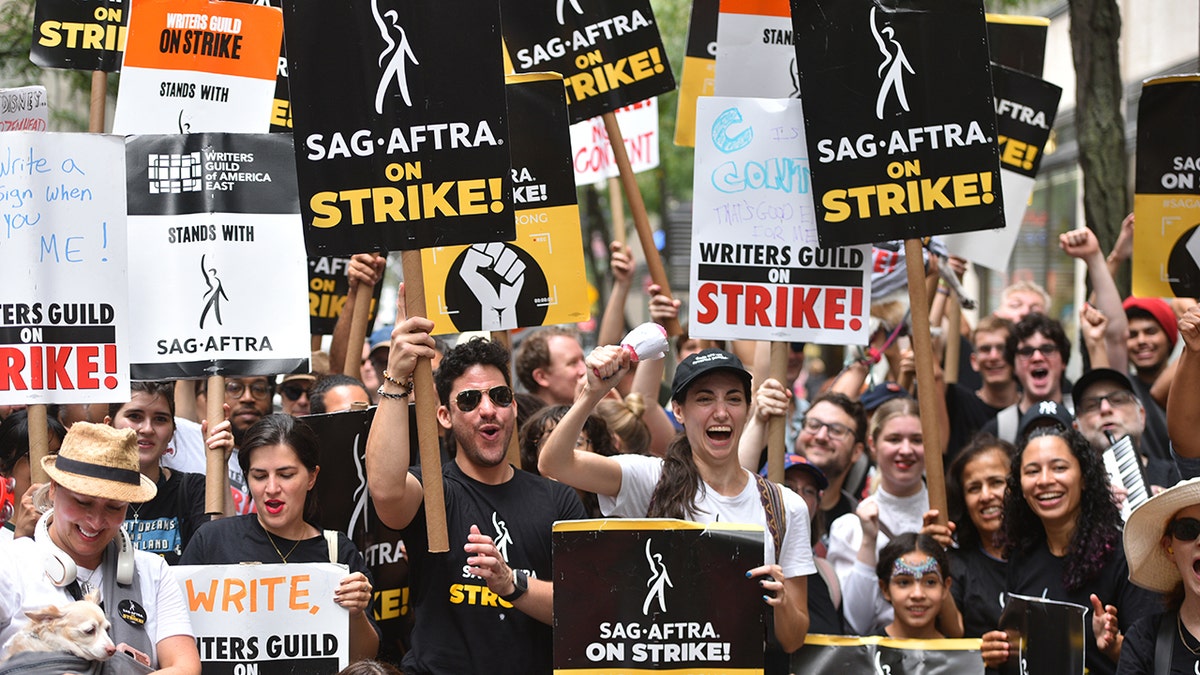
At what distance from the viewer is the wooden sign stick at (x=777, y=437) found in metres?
6.21

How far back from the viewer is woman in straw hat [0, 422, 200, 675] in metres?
5.03

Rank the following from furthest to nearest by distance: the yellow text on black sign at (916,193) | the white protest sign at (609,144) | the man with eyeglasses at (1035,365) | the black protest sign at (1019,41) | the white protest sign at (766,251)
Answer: the white protest sign at (609,144), the black protest sign at (1019,41), the man with eyeglasses at (1035,365), the white protest sign at (766,251), the yellow text on black sign at (916,193)

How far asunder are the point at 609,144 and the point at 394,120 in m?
4.01

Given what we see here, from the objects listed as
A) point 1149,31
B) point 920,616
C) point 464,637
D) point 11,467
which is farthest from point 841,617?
point 1149,31

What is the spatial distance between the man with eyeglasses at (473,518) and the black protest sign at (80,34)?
3.04 meters

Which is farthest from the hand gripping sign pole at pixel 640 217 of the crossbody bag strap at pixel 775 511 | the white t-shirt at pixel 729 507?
the crossbody bag strap at pixel 775 511

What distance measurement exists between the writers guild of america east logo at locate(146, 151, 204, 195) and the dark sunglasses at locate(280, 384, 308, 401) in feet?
6.66

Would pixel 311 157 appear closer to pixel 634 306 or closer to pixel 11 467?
pixel 11 467

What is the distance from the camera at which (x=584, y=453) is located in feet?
18.9

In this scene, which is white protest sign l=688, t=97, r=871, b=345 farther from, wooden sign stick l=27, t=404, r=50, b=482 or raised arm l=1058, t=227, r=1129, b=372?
wooden sign stick l=27, t=404, r=50, b=482

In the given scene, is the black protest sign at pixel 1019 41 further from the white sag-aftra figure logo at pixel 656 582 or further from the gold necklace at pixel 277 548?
the gold necklace at pixel 277 548

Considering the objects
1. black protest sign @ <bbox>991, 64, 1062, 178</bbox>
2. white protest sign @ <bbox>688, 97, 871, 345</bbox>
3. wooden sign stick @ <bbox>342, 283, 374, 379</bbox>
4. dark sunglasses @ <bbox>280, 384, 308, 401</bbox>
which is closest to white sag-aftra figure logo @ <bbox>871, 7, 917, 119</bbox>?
white protest sign @ <bbox>688, 97, 871, 345</bbox>

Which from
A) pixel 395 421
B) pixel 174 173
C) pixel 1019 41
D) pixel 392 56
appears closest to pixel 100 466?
pixel 395 421

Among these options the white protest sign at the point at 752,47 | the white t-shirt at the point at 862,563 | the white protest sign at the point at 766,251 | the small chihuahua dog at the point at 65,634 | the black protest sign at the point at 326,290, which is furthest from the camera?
the black protest sign at the point at 326,290
